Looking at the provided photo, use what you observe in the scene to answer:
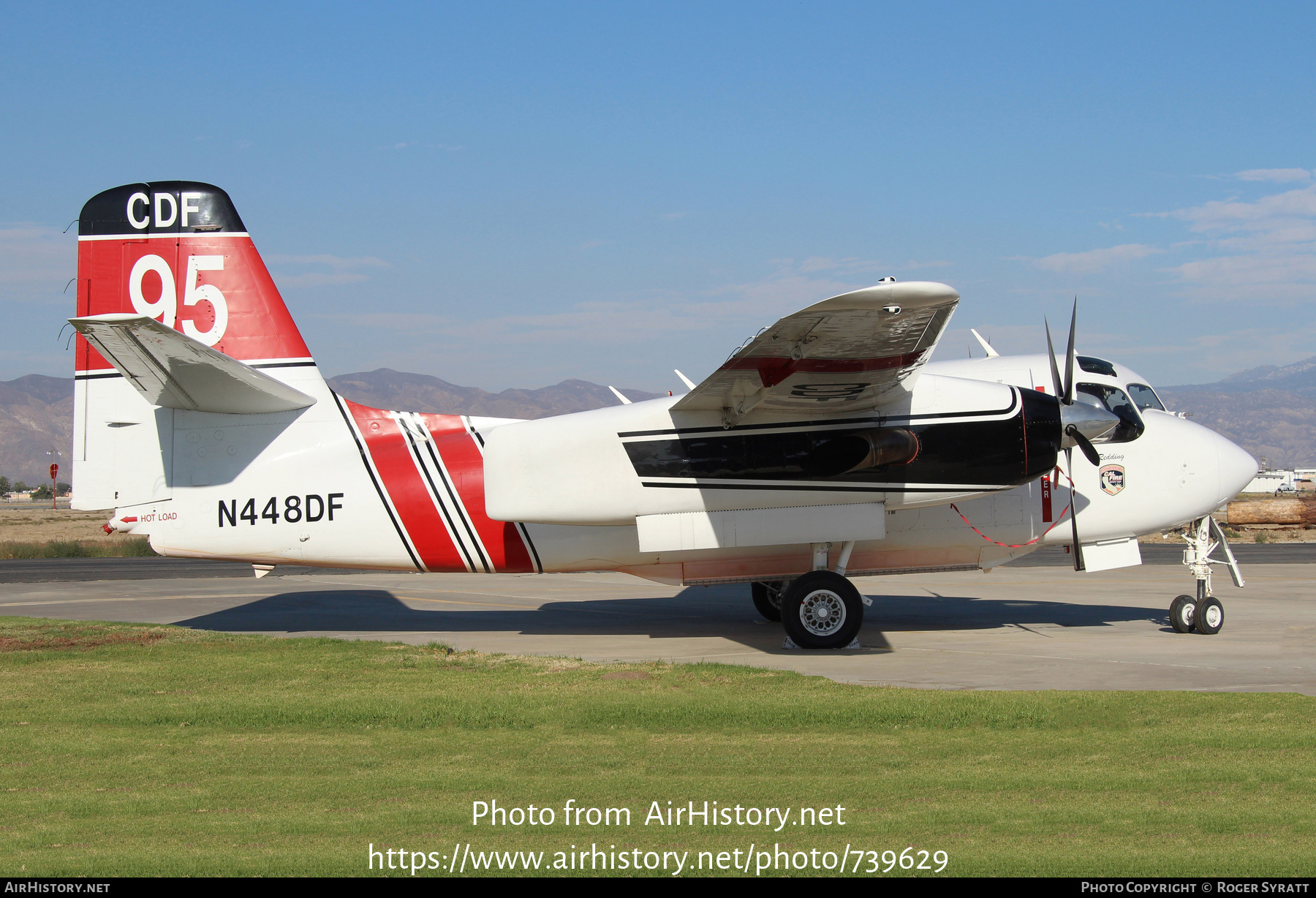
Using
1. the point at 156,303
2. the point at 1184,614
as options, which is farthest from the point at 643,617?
the point at 156,303

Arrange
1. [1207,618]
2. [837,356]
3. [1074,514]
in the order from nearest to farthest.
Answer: [837,356], [1207,618], [1074,514]

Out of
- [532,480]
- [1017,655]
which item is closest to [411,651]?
[532,480]

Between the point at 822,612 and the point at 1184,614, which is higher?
the point at 822,612

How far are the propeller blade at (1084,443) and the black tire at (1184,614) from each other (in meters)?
2.83

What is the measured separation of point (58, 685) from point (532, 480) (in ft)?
19.5

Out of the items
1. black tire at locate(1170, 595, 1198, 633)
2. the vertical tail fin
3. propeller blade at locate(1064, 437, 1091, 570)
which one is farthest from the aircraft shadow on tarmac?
the vertical tail fin

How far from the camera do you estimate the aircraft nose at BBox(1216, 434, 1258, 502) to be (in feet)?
49.8

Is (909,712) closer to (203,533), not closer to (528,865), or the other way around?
(528,865)

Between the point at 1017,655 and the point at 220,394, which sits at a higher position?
the point at 220,394

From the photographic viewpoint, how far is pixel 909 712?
922 cm

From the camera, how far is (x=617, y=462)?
13.8m

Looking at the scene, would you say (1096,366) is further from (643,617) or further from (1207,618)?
(643,617)

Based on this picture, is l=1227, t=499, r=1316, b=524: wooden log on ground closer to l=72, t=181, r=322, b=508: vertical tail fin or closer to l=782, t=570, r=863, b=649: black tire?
l=782, t=570, r=863, b=649: black tire

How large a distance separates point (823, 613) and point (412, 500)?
19.9 feet
